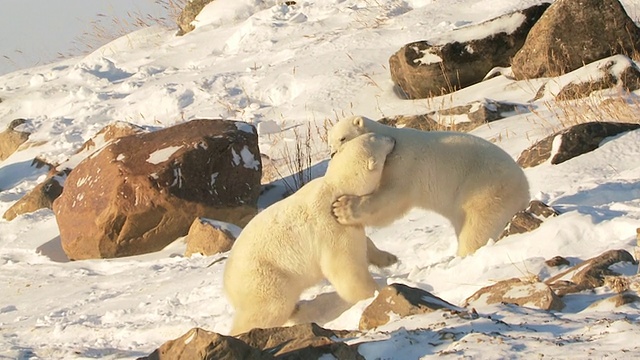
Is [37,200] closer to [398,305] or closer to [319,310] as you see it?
[319,310]

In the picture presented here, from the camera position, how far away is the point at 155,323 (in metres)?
6.83

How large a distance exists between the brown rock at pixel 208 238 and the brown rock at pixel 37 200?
3658 mm

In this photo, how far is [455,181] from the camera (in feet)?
20.7

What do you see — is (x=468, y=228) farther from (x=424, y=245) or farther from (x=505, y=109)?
(x=505, y=109)

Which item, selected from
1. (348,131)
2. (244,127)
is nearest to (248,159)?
(244,127)

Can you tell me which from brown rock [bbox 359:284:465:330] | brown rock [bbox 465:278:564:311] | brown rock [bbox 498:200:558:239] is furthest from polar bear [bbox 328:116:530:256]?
brown rock [bbox 359:284:465:330]

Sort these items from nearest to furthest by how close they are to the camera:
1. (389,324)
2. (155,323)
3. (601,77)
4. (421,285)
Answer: (389,324), (421,285), (155,323), (601,77)

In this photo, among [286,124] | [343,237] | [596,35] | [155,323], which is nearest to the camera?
[343,237]

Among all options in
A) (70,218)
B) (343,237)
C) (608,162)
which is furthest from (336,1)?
(343,237)

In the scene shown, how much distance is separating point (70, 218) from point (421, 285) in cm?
542

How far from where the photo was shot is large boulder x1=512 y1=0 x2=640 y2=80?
40.8 feet

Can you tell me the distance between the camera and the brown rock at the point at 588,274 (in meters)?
4.92

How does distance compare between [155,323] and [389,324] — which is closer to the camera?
[389,324]

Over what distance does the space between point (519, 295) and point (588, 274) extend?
43 centimetres
